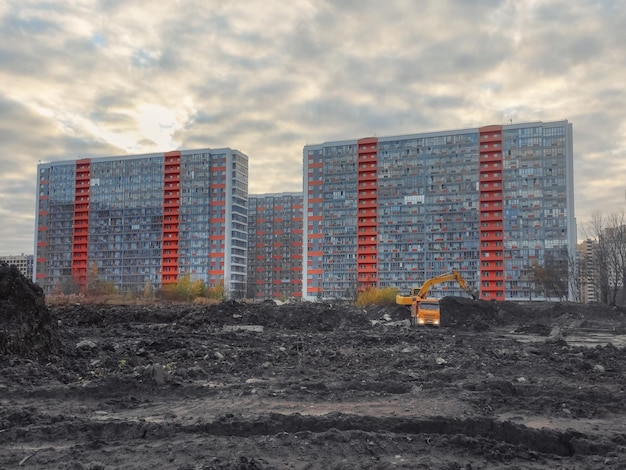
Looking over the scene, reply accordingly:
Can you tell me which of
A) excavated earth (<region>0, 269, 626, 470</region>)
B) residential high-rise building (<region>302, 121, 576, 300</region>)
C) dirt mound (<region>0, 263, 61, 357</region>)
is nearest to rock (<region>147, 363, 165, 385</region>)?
excavated earth (<region>0, 269, 626, 470</region>)

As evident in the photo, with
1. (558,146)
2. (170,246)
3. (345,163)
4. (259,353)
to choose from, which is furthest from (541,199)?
(259,353)

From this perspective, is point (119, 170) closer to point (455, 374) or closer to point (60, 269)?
point (60, 269)

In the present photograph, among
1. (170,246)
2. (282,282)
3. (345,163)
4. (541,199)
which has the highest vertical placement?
(345,163)

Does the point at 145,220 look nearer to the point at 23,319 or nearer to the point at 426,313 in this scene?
the point at 426,313

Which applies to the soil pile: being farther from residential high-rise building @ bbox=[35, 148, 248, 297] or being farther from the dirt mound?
residential high-rise building @ bbox=[35, 148, 248, 297]

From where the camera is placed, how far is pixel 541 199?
308 feet

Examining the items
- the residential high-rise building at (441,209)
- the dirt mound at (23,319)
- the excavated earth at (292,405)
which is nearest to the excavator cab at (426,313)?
the excavated earth at (292,405)

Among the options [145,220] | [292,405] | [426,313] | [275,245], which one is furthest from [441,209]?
[292,405]

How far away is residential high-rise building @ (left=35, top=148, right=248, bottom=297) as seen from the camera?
112 metres

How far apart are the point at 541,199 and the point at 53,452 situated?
98995 mm

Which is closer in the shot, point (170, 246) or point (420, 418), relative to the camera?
point (420, 418)

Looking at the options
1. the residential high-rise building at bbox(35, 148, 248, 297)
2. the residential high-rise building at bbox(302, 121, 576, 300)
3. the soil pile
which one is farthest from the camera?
the residential high-rise building at bbox(35, 148, 248, 297)

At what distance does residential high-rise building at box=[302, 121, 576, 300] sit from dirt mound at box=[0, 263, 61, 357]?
271ft

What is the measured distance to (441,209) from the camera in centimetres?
9994
